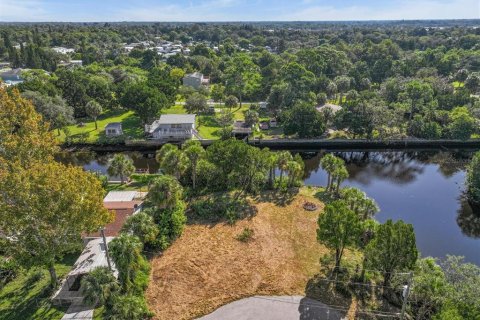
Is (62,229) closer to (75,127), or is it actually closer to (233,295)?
(233,295)

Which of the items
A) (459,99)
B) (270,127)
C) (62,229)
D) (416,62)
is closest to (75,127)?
(270,127)

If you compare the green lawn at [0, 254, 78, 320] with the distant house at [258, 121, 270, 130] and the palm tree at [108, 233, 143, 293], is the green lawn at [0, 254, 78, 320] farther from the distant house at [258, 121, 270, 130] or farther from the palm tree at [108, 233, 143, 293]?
the distant house at [258, 121, 270, 130]

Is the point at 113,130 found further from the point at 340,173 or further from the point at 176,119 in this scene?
the point at 340,173

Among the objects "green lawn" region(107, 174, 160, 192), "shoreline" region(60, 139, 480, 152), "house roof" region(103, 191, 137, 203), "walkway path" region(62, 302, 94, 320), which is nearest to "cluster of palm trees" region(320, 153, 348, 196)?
"shoreline" region(60, 139, 480, 152)

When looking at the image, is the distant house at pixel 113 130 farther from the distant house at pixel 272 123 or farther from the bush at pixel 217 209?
the bush at pixel 217 209

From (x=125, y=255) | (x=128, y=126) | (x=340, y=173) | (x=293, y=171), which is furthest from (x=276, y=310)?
(x=128, y=126)

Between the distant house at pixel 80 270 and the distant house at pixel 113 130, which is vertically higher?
the distant house at pixel 113 130

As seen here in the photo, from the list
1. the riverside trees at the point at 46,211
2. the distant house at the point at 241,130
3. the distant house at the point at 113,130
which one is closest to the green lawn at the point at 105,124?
the distant house at the point at 113,130
